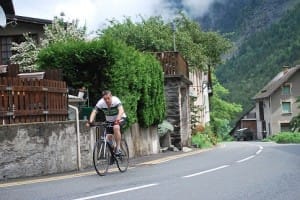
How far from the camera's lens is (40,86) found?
1529 centimetres

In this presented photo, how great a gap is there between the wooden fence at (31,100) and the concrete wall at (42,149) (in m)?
0.48

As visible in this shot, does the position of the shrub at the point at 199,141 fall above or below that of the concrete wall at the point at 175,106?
below

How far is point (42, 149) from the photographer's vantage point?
47.3ft

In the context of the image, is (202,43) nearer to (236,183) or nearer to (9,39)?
(9,39)

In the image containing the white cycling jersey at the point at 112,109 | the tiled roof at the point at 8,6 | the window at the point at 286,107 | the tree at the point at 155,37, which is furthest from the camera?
the window at the point at 286,107

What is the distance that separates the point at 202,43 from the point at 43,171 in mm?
46433

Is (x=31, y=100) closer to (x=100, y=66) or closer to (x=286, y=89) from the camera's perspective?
(x=100, y=66)

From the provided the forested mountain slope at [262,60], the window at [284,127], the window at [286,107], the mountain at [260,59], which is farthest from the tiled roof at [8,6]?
the forested mountain slope at [262,60]

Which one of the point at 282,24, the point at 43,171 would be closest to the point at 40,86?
the point at 43,171

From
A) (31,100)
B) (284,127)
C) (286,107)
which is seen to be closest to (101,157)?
(31,100)

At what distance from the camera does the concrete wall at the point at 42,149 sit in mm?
13516

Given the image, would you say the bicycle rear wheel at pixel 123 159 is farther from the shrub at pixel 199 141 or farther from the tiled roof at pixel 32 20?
the shrub at pixel 199 141

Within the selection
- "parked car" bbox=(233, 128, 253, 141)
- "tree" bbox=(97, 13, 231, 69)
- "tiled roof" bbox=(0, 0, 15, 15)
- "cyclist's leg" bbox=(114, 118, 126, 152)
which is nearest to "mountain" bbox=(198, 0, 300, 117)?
"parked car" bbox=(233, 128, 253, 141)

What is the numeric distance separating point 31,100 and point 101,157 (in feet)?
8.08
